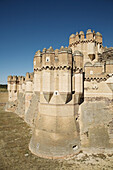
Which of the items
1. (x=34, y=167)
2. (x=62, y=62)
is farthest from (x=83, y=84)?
(x=34, y=167)

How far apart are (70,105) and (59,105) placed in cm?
116

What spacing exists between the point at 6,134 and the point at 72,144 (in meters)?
9.36

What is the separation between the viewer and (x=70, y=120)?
465 inches

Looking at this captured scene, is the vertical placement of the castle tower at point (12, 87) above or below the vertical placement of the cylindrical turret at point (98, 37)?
below

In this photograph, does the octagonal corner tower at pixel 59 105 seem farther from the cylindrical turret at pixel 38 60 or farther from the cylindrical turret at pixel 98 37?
the cylindrical turret at pixel 98 37

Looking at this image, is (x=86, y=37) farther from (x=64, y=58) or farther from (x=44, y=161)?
(x=44, y=161)

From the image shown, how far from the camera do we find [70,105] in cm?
1212

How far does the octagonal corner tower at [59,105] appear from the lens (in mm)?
11117

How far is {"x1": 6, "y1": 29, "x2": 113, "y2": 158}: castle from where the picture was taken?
11.2 m

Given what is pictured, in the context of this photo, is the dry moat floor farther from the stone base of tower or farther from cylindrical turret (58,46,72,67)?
cylindrical turret (58,46,72,67)

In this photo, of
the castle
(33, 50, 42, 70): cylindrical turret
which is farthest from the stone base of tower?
(33, 50, 42, 70): cylindrical turret

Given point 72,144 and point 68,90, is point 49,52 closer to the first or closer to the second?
point 68,90

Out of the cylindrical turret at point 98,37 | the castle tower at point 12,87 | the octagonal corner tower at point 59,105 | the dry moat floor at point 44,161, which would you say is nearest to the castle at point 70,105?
the octagonal corner tower at point 59,105

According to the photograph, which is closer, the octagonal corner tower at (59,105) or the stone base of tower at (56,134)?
the stone base of tower at (56,134)
